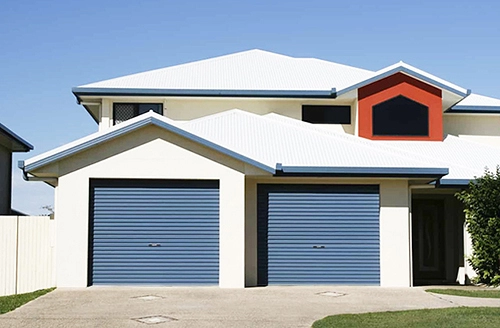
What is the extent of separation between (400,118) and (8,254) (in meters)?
12.7

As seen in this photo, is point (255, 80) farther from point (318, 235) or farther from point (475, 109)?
point (318, 235)

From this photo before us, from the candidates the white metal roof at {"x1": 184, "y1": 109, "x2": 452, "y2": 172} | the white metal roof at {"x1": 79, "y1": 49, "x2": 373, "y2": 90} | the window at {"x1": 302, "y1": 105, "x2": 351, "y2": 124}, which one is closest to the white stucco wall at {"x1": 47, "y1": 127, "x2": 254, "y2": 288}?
the white metal roof at {"x1": 184, "y1": 109, "x2": 452, "y2": 172}

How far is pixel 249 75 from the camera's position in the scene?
91.0 feet

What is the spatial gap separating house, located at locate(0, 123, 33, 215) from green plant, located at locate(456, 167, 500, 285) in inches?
571

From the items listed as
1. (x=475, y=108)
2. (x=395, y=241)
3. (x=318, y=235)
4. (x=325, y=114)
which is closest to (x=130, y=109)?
(x=325, y=114)

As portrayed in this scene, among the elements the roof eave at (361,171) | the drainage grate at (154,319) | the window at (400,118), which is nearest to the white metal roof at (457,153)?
the window at (400,118)

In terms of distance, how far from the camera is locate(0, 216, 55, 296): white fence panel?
62.8 feet

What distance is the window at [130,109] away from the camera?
25.6 m

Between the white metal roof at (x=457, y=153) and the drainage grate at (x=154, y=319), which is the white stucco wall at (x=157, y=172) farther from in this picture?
the white metal roof at (x=457, y=153)

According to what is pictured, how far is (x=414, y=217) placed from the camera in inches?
966

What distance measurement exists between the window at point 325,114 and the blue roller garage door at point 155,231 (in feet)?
24.3

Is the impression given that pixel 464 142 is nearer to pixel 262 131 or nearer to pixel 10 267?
pixel 262 131

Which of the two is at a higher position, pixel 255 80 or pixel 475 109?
pixel 255 80

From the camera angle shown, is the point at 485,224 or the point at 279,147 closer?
the point at 485,224
